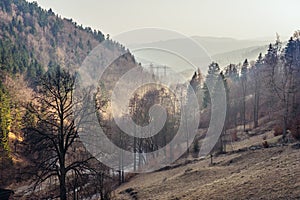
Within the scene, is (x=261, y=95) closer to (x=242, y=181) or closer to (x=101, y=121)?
(x=101, y=121)

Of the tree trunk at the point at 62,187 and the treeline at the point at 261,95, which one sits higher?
the treeline at the point at 261,95

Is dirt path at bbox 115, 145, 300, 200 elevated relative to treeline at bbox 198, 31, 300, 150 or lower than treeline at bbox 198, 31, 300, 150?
lower

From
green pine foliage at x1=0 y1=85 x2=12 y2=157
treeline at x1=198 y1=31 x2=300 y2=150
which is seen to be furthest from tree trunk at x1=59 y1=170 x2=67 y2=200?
green pine foliage at x1=0 y1=85 x2=12 y2=157

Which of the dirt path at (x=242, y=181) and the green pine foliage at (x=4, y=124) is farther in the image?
the green pine foliage at (x=4, y=124)

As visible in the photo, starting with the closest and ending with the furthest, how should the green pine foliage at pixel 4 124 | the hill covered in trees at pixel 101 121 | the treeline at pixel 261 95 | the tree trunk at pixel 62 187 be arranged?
the tree trunk at pixel 62 187, the hill covered in trees at pixel 101 121, the green pine foliage at pixel 4 124, the treeline at pixel 261 95

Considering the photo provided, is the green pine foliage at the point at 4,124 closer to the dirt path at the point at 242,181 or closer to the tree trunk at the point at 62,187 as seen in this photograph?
the dirt path at the point at 242,181

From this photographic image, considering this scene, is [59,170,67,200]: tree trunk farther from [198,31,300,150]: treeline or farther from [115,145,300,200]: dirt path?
[198,31,300,150]: treeline

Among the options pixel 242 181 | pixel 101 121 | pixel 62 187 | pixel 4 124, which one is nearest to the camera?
pixel 62 187

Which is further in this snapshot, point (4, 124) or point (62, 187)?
point (4, 124)

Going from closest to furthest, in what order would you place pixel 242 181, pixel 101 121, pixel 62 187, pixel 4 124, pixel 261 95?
pixel 62 187
pixel 242 181
pixel 101 121
pixel 4 124
pixel 261 95

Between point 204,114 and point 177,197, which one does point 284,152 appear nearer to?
point 177,197

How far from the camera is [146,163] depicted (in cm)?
5050

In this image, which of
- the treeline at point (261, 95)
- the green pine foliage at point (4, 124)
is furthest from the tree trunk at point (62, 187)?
the green pine foliage at point (4, 124)

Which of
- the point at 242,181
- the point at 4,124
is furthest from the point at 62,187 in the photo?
the point at 4,124
